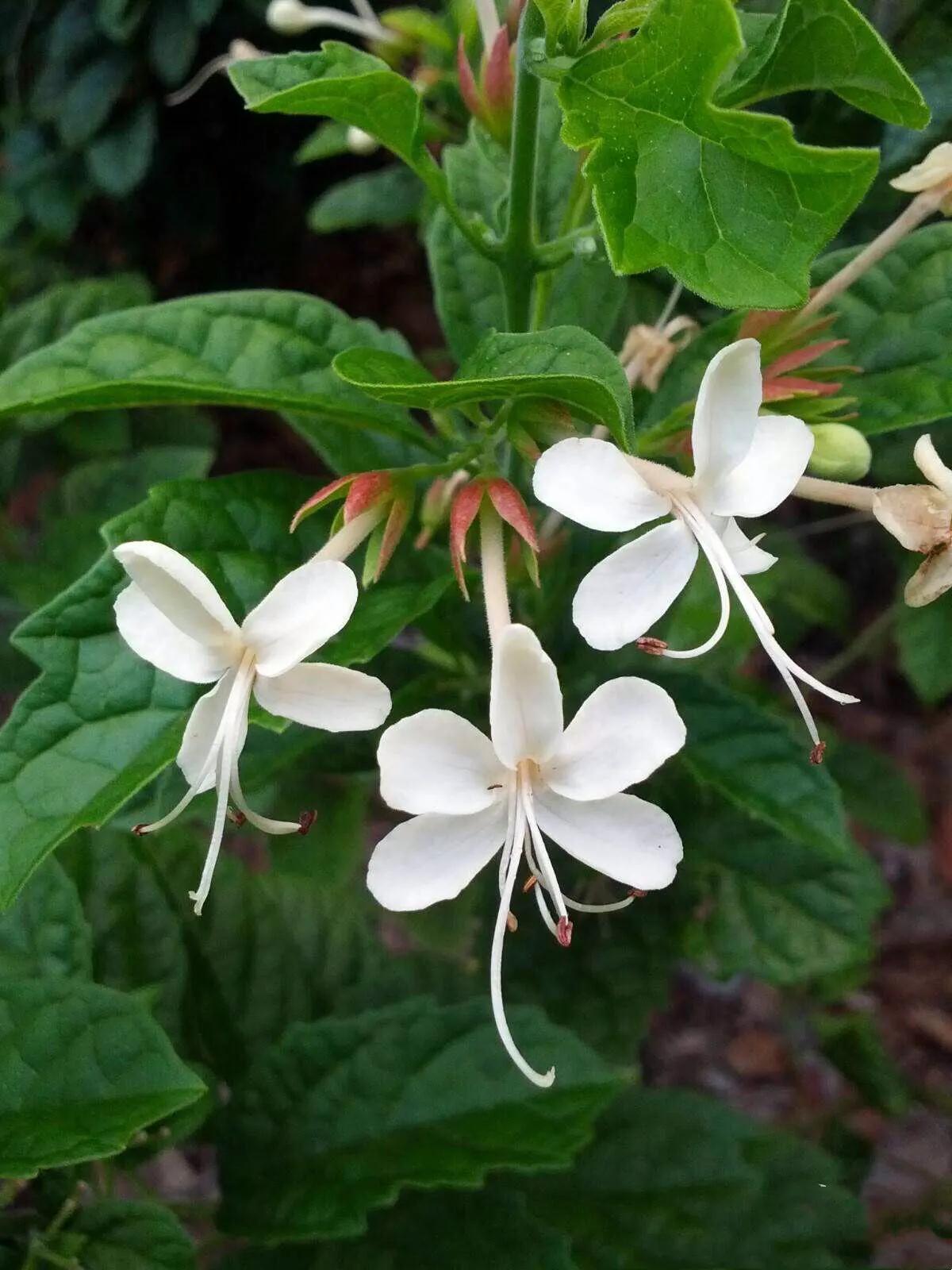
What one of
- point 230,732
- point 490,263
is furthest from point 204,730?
point 490,263

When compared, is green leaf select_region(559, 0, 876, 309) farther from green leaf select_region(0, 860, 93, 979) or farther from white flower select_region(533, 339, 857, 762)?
green leaf select_region(0, 860, 93, 979)

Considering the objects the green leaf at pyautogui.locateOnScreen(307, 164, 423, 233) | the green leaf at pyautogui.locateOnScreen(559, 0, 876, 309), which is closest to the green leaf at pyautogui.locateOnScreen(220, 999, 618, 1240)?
the green leaf at pyautogui.locateOnScreen(559, 0, 876, 309)

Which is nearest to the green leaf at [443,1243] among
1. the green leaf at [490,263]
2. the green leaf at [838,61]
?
the green leaf at [490,263]

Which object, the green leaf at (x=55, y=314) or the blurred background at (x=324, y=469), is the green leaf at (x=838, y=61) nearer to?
the blurred background at (x=324, y=469)

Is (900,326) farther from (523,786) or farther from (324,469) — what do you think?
(324,469)

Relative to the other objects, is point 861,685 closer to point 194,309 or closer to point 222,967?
point 222,967
